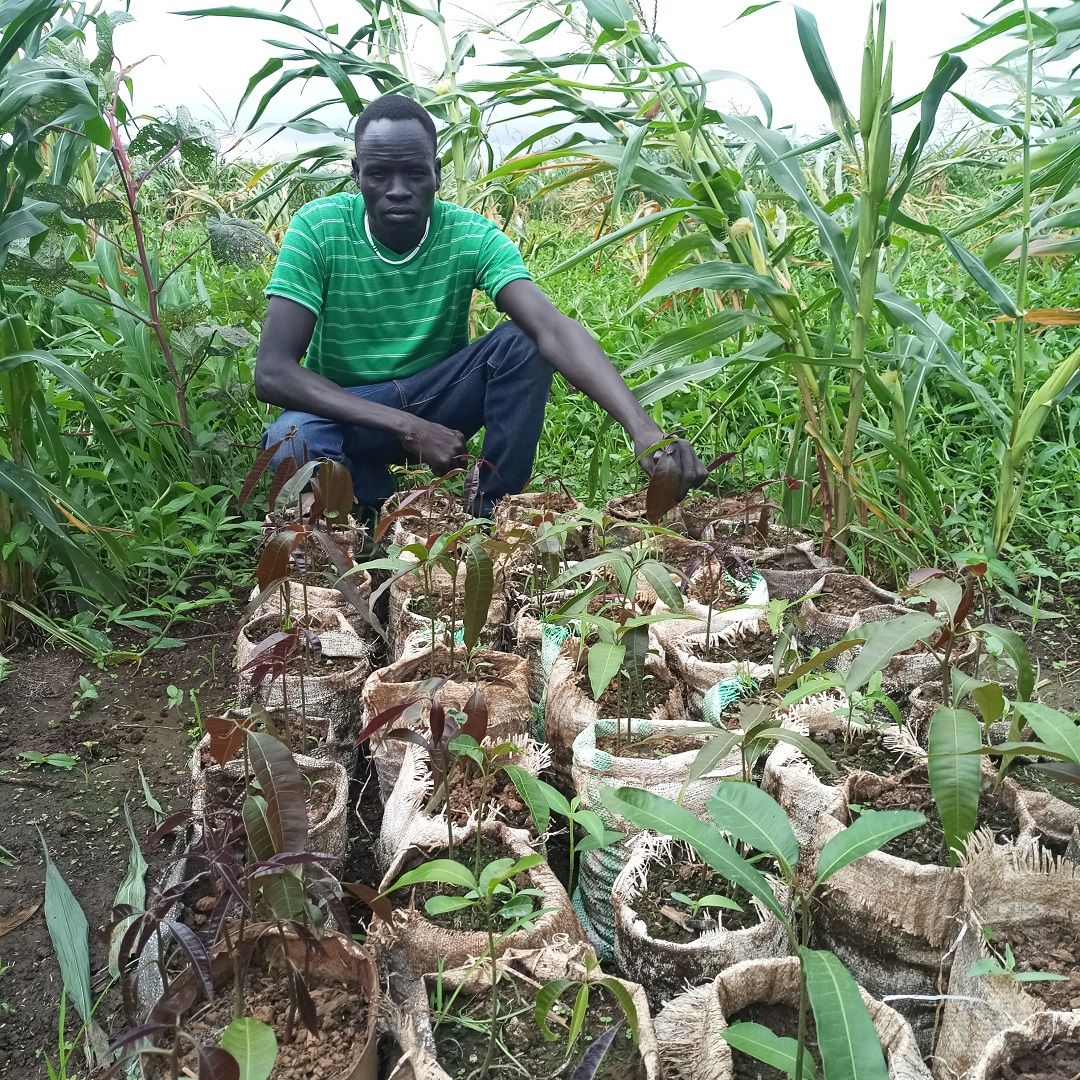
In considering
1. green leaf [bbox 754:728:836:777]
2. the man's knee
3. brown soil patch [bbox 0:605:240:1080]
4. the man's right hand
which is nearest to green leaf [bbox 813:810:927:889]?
green leaf [bbox 754:728:836:777]

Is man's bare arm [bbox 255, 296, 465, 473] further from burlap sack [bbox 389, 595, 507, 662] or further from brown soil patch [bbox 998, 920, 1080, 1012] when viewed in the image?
brown soil patch [bbox 998, 920, 1080, 1012]

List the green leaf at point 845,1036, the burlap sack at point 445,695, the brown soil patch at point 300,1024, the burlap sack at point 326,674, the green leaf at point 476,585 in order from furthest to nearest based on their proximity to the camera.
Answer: the burlap sack at point 326,674
the burlap sack at point 445,695
the green leaf at point 476,585
the brown soil patch at point 300,1024
the green leaf at point 845,1036

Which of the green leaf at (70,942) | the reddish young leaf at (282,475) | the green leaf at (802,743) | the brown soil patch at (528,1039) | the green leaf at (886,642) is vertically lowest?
the green leaf at (70,942)

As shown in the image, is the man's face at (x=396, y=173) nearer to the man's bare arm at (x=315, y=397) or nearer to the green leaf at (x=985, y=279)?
the man's bare arm at (x=315, y=397)

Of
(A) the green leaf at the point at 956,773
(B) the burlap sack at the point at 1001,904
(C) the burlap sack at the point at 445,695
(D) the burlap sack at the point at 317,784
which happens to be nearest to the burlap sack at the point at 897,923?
(B) the burlap sack at the point at 1001,904

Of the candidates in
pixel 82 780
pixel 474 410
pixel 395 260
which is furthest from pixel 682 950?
pixel 395 260

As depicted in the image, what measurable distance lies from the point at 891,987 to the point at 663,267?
145 centimetres

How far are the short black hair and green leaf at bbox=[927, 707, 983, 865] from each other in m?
1.93

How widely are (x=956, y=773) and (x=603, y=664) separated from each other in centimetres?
40

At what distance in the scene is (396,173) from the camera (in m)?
2.39

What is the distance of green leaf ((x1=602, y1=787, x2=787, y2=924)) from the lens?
82 centimetres

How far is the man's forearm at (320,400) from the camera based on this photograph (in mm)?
2357

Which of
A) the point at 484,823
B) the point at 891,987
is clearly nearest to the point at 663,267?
the point at 484,823

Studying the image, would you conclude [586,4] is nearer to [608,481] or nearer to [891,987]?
[608,481]
